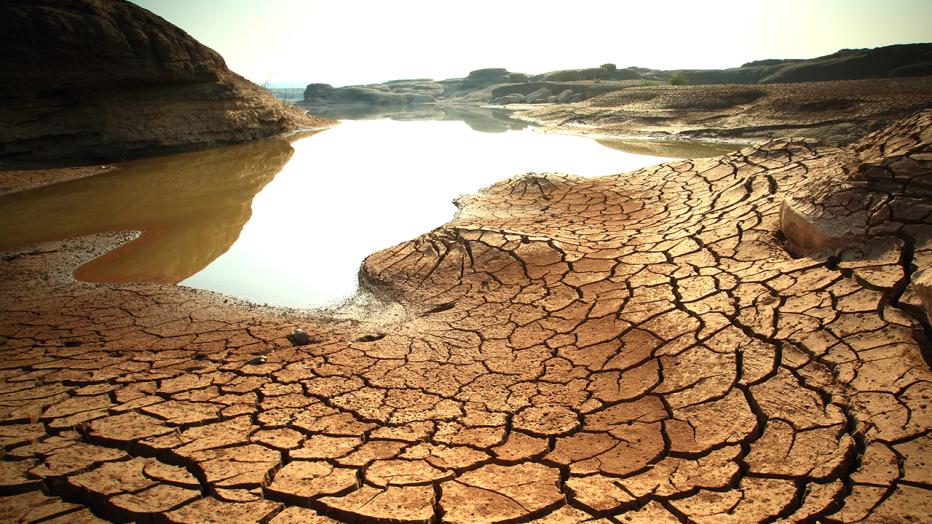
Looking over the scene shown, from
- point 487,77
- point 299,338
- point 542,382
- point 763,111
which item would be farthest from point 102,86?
point 487,77

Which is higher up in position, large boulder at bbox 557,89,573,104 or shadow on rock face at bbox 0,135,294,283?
large boulder at bbox 557,89,573,104

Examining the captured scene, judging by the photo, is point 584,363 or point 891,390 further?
point 584,363

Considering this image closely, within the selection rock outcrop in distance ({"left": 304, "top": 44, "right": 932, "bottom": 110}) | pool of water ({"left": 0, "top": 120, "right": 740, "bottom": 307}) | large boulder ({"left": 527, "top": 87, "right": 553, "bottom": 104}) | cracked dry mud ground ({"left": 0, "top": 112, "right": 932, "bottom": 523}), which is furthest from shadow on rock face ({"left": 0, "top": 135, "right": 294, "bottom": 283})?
large boulder ({"left": 527, "top": 87, "right": 553, "bottom": 104})

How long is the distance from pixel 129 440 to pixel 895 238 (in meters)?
4.10

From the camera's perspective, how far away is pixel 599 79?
32.4 metres

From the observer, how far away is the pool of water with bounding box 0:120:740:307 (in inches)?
202

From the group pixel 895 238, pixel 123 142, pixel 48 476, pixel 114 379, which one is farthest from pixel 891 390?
pixel 123 142

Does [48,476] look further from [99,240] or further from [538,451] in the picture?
[99,240]

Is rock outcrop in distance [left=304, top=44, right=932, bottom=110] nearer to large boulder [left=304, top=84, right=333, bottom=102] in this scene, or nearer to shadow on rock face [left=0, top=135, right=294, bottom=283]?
large boulder [left=304, top=84, right=333, bottom=102]

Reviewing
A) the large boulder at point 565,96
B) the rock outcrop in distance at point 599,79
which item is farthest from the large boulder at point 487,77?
the large boulder at point 565,96

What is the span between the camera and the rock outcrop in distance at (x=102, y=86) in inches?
426

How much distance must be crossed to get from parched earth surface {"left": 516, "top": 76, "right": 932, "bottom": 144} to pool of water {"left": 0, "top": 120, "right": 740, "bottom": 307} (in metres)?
2.50

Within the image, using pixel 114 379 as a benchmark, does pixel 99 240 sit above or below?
above

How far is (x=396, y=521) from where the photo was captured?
174 centimetres
